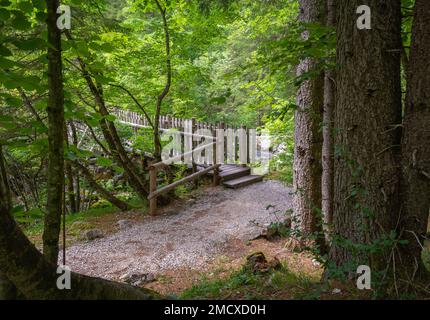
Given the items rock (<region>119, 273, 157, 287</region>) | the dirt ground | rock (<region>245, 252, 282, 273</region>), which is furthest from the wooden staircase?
rock (<region>245, 252, 282, 273</region>)

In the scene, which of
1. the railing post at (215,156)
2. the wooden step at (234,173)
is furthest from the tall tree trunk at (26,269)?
the wooden step at (234,173)

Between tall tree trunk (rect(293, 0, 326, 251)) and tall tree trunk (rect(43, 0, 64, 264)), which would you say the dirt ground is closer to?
tall tree trunk (rect(293, 0, 326, 251))

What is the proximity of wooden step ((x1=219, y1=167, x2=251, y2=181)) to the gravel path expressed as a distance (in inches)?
56.5

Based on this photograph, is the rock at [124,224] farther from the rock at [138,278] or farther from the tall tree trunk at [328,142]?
the tall tree trunk at [328,142]

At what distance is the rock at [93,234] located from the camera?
7.09 m

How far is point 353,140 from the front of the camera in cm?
246

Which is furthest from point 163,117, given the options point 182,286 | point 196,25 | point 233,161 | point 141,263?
point 182,286

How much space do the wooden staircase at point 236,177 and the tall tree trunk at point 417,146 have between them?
8.16m

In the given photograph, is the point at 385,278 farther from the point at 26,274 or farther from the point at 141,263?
the point at 141,263

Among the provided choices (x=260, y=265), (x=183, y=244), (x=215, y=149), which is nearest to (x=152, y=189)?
(x=183, y=244)

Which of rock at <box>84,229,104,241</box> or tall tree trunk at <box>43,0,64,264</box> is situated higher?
tall tree trunk at <box>43,0,64,264</box>

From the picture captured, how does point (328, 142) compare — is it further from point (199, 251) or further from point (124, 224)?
point (124, 224)

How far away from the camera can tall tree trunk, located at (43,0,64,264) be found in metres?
1.64

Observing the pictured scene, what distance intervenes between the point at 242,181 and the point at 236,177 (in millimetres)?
532
